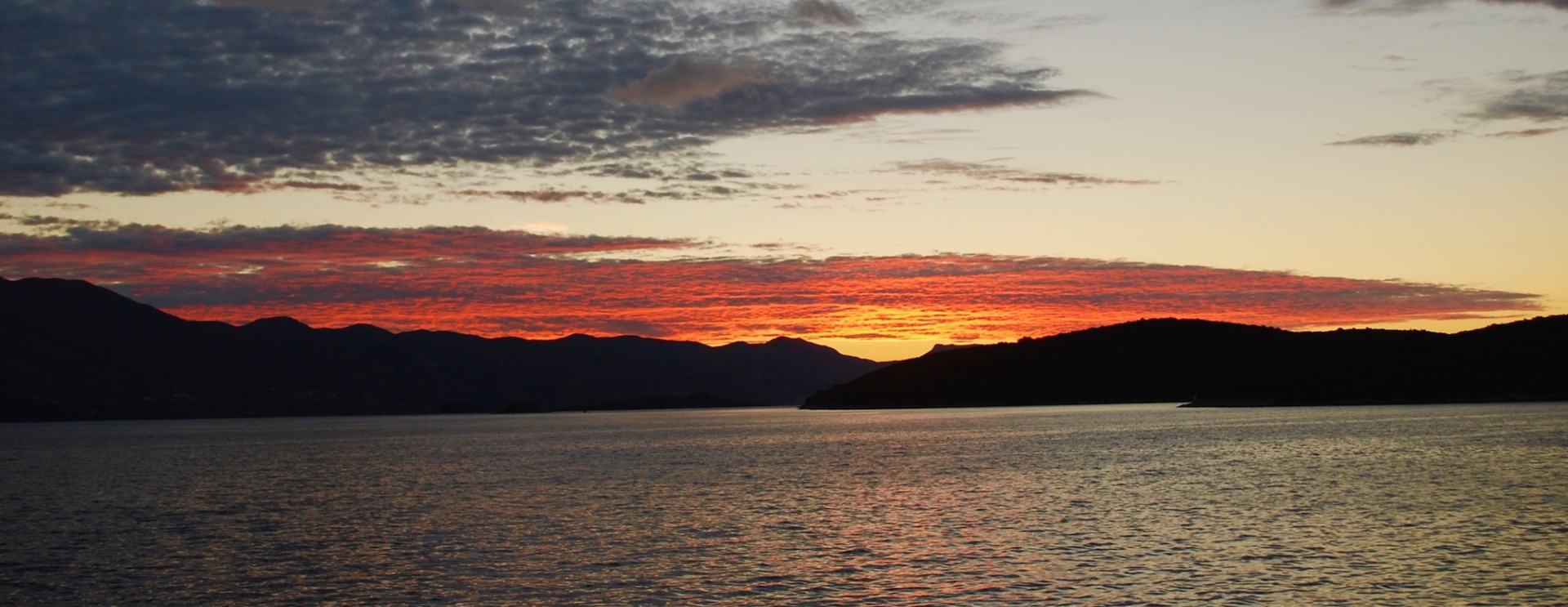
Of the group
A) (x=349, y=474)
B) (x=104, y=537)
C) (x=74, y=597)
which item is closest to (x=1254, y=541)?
(x=74, y=597)

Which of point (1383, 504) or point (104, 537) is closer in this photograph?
point (104, 537)

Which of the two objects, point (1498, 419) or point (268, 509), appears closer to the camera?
point (268, 509)

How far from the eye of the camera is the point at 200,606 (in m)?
37.8

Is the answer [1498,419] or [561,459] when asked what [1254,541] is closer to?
[561,459]

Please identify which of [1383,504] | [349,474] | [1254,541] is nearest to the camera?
[1254,541]

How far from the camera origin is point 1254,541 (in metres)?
47.2

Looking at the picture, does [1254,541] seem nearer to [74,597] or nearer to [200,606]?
[200,606]

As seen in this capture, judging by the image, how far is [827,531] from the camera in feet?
175

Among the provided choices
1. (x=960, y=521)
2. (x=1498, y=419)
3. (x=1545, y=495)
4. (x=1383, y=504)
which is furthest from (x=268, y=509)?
(x=1498, y=419)

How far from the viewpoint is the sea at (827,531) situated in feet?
127

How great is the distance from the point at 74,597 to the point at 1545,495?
6602 cm

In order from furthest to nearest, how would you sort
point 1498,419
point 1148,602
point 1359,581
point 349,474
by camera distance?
point 1498,419
point 349,474
point 1359,581
point 1148,602

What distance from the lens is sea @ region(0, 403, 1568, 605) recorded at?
127 feet

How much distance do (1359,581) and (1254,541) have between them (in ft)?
31.1
